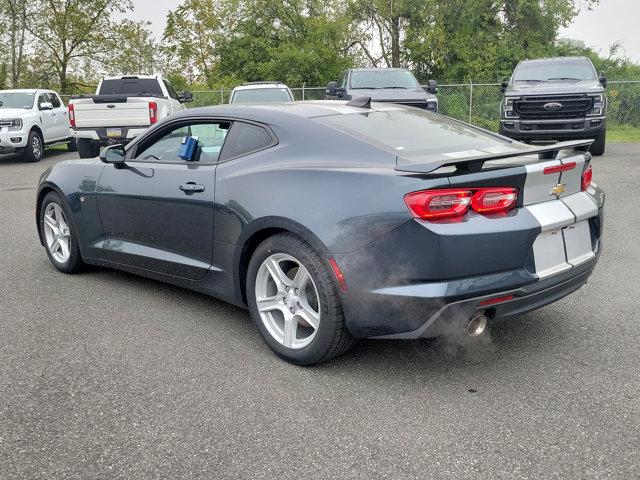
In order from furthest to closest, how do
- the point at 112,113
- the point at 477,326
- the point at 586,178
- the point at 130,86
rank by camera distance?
the point at 130,86, the point at 112,113, the point at 586,178, the point at 477,326

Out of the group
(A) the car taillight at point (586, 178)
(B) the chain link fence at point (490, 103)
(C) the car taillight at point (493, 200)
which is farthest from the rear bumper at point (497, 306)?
(B) the chain link fence at point (490, 103)

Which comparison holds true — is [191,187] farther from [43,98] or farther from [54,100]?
[54,100]

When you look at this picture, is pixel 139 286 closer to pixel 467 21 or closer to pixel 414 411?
pixel 414 411

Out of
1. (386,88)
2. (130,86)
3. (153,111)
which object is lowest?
(153,111)

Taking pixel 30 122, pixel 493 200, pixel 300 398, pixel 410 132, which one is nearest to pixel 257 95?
pixel 30 122

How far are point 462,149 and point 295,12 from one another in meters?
30.7

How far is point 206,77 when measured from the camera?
129 feet

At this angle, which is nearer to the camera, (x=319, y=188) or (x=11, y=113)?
(x=319, y=188)

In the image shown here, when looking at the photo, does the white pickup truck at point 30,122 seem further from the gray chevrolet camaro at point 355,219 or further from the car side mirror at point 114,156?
the gray chevrolet camaro at point 355,219

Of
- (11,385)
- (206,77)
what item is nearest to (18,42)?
(206,77)

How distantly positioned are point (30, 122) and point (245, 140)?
48.8 feet

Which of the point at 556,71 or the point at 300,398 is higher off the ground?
the point at 556,71

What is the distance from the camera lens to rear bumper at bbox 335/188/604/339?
10.5ft

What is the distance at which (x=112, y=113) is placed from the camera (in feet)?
45.2
